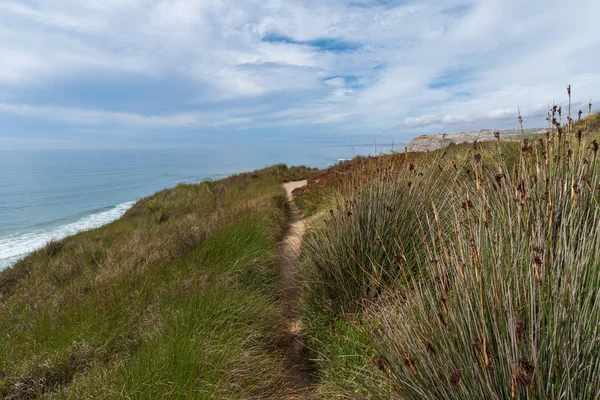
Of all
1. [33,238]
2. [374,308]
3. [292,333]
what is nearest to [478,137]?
[374,308]

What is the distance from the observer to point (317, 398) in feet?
8.38

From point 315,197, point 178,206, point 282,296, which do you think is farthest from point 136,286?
point 178,206

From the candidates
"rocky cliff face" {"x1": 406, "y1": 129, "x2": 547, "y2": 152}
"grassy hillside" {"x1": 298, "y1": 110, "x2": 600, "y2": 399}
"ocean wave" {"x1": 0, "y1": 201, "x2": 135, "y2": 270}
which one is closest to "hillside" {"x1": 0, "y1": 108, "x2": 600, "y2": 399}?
"grassy hillside" {"x1": 298, "y1": 110, "x2": 600, "y2": 399}

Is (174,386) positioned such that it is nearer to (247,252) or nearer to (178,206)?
(247,252)

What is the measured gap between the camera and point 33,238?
57.4ft

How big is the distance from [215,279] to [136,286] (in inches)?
40.1

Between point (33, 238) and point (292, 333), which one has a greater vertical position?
point (292, 333)

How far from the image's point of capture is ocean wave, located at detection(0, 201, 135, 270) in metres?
13.8

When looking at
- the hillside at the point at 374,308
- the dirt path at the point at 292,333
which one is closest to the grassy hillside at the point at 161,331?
the hillside at the point at 374,308

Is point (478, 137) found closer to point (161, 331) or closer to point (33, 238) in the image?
point (161, 331)

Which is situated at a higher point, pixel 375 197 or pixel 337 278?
pixel 375 197

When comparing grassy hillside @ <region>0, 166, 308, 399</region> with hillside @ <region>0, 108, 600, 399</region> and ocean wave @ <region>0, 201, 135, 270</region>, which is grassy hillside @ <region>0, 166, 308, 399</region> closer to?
hillside @ <region>0, 108, 600, 399</region>

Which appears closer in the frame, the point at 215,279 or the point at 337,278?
the point at 337,278

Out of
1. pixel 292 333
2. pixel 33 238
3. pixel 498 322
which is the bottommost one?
pixel 33 238
